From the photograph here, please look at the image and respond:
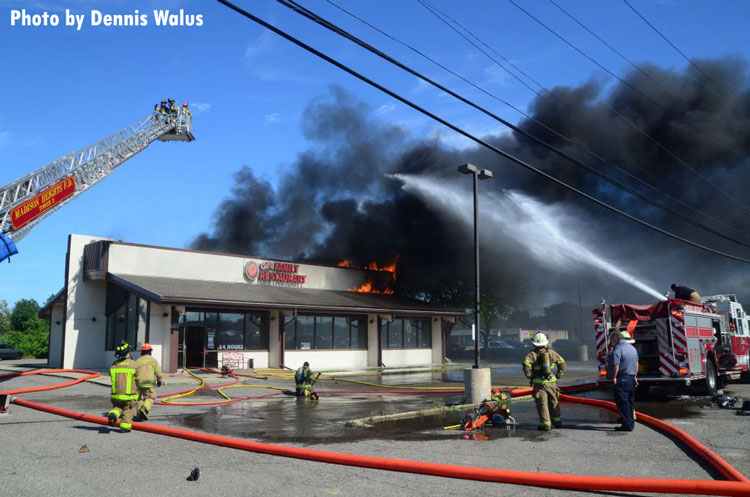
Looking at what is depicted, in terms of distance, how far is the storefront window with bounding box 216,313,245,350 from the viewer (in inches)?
970

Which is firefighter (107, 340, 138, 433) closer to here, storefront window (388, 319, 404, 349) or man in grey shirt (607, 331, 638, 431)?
man in grey shirt (607, 331, 638, 431)

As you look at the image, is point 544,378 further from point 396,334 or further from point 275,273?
point 396,334

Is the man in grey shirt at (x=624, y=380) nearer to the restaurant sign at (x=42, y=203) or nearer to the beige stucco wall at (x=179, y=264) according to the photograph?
the beige stucco wall at (x=179, y=264)

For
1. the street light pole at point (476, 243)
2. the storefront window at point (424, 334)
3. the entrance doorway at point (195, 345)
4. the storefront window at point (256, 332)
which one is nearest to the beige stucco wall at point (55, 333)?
the entrance doorway at point (195, 345)

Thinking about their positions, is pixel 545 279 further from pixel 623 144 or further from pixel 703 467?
pixel 703 467

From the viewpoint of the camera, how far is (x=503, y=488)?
564 cm

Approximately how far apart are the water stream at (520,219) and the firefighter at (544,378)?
16.1 meters

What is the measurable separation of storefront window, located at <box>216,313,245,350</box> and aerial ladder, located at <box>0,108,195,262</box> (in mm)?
8569

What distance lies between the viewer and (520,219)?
30.3 meters

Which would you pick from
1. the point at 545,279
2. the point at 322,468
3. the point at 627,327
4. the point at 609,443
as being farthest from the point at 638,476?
the point at 545,279

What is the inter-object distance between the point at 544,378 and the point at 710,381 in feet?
25.1

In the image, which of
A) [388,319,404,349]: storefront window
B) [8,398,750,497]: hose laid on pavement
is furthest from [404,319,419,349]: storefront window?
[8,398,750,497]: hose laid on pavement

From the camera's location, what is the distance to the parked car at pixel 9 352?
35.7m

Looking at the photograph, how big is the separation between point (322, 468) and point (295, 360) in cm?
2029
